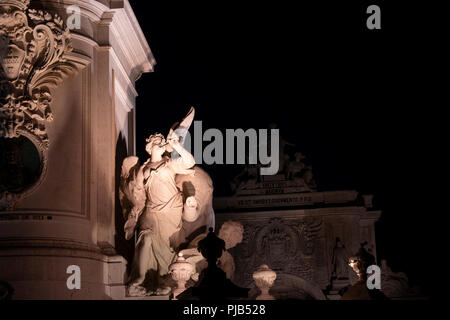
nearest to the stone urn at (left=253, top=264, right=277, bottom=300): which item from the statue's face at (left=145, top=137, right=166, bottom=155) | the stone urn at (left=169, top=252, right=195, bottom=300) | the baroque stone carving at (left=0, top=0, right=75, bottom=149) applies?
the stone urn at (left=169, top=252, right=195, bottom=300)

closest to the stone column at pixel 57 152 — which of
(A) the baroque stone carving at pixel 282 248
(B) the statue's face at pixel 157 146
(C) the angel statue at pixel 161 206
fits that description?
(C) the angel statue at pixel 161 206

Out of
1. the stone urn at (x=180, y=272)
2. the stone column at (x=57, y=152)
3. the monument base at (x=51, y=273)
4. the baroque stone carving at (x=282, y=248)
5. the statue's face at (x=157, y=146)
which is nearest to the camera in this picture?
the stone urn at (x=180, y=272)

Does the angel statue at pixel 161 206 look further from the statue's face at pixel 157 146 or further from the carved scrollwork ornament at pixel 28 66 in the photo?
the carved scrollwork ornament at pixel 28 66

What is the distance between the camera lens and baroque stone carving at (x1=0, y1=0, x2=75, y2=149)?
13.5m

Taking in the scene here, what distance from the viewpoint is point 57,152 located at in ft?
45.2

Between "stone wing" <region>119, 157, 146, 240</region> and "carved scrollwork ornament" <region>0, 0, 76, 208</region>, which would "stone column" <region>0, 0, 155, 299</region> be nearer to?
"carved scrollwork ornament" <region>0, 0, 76, 208</region>

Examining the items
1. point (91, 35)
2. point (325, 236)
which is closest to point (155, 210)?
point (91, 35)

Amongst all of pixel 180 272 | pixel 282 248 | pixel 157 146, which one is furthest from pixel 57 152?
pixel 282 248

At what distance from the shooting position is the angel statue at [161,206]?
44.7ft

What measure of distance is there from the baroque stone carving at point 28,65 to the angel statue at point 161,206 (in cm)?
168

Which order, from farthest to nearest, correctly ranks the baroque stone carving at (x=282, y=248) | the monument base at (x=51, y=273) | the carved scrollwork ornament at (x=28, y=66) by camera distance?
the baroque stone carving at (x=282, y=248) → the carved scrollwork ornament at (x=28, y=66) → the monument base at (x=51, y=273)

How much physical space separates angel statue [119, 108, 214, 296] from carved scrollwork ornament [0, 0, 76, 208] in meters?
1.61

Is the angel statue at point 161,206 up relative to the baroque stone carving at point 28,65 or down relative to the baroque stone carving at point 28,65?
down

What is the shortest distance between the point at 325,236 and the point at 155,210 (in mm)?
22287
